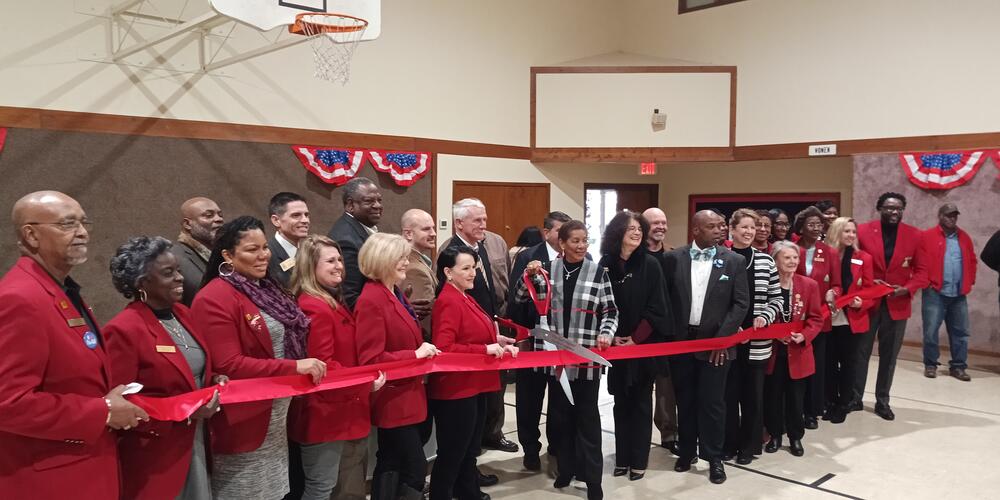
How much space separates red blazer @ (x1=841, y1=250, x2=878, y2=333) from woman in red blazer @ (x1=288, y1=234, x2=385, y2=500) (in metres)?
4.30

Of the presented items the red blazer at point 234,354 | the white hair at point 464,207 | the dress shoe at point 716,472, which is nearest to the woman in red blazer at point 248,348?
the red blazer at point 234,354

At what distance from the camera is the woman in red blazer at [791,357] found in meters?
5.02

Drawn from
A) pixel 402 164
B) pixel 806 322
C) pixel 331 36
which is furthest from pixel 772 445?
pixel 402 164

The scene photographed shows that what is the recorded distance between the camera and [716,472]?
4.62 metres

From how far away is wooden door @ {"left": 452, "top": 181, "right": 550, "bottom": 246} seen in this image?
975cm

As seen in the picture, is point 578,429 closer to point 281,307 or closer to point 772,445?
point 772,445

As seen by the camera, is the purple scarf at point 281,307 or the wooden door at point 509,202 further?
the wooden door at point 509,202

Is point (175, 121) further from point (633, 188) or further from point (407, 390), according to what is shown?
point (633, 188)

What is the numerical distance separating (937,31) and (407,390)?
8.26 meters

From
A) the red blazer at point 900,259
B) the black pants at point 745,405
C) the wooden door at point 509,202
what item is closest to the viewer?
the black pants at point 745,405

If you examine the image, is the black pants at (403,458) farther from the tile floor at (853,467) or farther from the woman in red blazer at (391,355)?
the tile floor at (853,467)

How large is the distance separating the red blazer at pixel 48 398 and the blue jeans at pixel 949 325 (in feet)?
26.0

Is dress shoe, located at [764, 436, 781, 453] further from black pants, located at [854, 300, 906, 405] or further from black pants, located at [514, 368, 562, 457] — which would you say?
black pants, located at [514, 368, 562, 457]

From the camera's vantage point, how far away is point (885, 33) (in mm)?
8891
